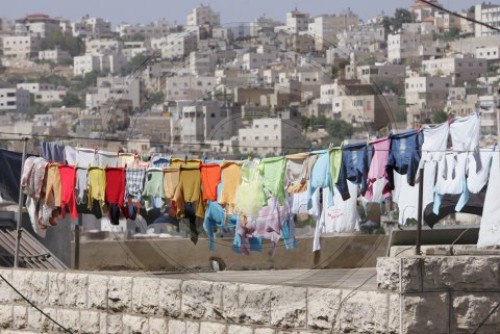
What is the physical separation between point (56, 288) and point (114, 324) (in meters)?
0.77

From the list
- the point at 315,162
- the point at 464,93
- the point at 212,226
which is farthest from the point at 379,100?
the point at 464,93

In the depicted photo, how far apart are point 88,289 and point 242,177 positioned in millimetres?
2926

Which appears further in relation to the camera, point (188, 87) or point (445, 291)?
point (188, 87)

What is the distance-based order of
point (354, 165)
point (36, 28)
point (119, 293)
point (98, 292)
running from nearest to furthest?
point (119, 293)
point (98, 292)
point (354, 165)
point (36, 28)

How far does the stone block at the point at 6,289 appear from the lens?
474 inches

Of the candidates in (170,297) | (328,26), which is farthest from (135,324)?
(328,26)

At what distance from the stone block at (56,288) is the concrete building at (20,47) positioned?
402ft

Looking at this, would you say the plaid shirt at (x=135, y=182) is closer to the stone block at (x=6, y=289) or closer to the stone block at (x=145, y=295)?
the stone block at (x=6, y=289)

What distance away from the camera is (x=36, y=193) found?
14422mm

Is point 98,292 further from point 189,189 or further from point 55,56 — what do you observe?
point 55,56

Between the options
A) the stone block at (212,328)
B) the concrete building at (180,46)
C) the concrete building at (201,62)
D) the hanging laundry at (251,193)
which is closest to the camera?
the stone block at (212,328)

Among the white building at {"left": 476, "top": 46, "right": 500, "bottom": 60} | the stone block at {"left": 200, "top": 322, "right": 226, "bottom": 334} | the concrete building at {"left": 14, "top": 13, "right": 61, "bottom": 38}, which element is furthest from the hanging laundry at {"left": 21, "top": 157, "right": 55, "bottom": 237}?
the concrete building at {"left": 14, "top": 13, "right": 61, "bottom": 38}

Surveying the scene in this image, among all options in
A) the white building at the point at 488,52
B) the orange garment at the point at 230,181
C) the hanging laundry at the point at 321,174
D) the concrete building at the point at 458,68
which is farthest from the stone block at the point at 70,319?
the white building at the point at 488,52

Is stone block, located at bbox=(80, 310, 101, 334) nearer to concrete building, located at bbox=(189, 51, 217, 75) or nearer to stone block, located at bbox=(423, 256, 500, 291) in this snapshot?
stone block, located at bbox=(423, 256, 500, 291)
